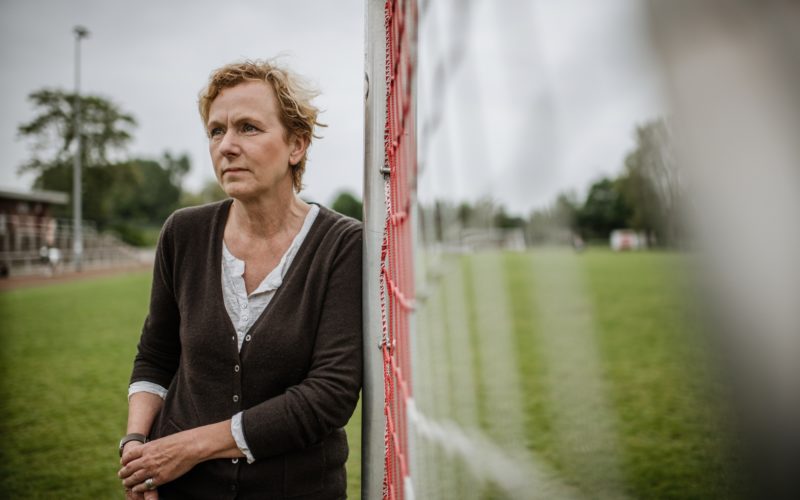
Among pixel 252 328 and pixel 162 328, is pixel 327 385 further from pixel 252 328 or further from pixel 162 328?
pixel 162 328

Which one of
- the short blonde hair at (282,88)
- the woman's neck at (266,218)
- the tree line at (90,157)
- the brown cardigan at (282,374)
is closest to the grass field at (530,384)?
the brown cardigan at (282,374)

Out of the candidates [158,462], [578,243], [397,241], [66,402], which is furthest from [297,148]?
[66,402]

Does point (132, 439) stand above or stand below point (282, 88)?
below

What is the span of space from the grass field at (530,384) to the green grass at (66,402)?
0.01 meters

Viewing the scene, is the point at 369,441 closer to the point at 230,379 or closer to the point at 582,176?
the point at 230,379

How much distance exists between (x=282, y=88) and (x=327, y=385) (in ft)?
2.60

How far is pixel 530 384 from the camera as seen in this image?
2.02 meters

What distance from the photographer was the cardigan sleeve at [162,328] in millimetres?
1618

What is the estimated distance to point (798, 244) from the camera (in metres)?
0.21

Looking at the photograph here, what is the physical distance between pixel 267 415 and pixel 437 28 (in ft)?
3.16

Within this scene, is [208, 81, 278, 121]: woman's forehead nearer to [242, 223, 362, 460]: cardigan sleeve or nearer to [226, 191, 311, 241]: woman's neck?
[226, 191, 311, 241]: woman's neck

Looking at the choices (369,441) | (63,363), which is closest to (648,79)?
(369,441)

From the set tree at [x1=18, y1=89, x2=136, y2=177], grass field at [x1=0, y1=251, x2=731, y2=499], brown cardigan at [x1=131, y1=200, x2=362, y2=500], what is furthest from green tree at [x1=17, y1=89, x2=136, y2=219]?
brown cardigan at [x1=131, y1=200, x2=362, y2=500]

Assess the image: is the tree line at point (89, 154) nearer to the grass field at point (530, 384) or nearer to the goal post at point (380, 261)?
the grass field at point (530, 384)
